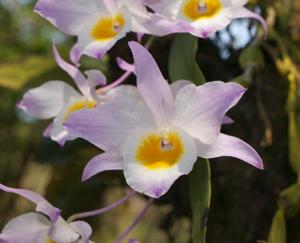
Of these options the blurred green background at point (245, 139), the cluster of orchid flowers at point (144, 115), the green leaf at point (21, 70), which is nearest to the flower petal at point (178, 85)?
the cluster of orchid flowers at point (144, 115)

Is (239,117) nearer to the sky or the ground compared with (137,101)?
nearer to the ground

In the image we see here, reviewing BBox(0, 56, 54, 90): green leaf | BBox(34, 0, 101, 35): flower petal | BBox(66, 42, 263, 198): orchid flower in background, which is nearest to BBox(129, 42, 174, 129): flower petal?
BBox(66, 42, 263, 198): orchid flower in background

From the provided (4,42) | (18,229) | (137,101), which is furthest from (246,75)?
(4,42)

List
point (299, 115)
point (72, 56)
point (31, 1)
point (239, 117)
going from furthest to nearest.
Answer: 1. point (31, 1)
2. point (239, 117)
3. point (299, 115)
4. point (72, 56)

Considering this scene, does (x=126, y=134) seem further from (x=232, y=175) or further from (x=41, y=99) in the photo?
(x=232, y=175)

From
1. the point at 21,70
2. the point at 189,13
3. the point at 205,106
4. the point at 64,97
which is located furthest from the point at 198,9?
the point at 21,70

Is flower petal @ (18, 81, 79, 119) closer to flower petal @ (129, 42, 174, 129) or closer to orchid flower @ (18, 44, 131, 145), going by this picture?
orchid flower @ (18, 44, 131, 145)
